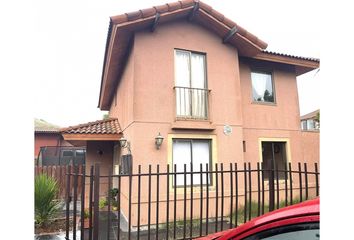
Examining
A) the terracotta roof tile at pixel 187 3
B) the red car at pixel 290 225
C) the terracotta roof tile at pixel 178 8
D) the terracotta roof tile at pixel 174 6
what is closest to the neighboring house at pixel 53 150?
the terracotta roof tile at pixel 178 8

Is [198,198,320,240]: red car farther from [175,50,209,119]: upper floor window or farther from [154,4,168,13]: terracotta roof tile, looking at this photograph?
[154,4,168,13]: terracotta roof tile

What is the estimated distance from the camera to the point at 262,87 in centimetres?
1070

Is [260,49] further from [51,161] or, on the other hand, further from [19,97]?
[51,161]

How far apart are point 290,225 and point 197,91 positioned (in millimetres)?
7348

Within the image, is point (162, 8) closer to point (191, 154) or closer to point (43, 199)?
point (191, 154)

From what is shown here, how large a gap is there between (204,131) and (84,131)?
437cm

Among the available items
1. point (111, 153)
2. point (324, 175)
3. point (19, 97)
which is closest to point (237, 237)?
point (324, 175)

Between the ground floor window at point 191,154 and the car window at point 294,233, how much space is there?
6.42m

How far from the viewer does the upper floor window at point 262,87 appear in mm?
10500

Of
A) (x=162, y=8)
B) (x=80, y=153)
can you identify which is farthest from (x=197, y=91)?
(x=80, y=153)

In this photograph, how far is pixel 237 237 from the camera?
1980 millimetres

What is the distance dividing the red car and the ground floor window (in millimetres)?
6329

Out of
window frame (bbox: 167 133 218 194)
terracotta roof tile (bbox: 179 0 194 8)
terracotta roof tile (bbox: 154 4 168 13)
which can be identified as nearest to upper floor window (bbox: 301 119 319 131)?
window frame (bbox: 167 133 218 194)

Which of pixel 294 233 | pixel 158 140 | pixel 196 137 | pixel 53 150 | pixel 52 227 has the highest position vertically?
pixel 196 137
